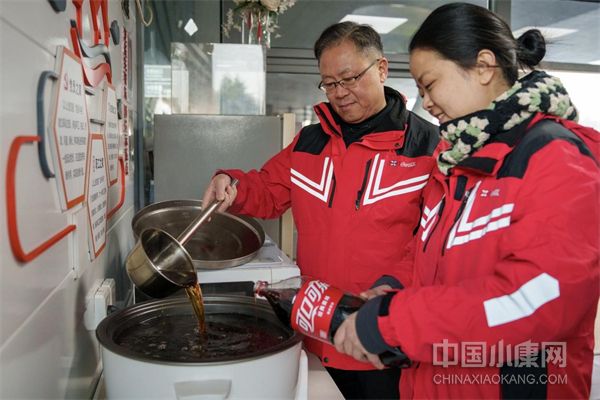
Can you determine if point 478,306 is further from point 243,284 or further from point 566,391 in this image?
point 243,284

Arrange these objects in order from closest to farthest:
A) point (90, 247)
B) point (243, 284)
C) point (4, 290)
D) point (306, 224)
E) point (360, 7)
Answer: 1. point (4, 290)
2. point (90, 247)
3. point (243, 284)
4. point (306, 224)
5. point (360, 7)

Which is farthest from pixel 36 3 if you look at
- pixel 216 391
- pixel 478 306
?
pixel 478 306

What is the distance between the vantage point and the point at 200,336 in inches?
46.8

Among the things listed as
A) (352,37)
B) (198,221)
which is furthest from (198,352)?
(352,37)

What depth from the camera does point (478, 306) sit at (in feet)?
2.93

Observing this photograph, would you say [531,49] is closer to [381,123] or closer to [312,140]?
[381,123]

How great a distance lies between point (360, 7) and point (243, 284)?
9.51 ft

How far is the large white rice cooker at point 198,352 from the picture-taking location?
894mm

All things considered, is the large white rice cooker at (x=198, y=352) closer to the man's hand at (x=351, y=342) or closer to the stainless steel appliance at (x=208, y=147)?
the man's hand at (x=351, y=342)

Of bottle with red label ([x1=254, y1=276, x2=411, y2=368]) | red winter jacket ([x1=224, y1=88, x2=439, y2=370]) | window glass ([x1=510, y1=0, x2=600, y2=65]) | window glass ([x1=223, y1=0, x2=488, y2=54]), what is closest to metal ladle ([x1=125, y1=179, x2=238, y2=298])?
bottle with red label ([x1=254, y1=276, x2=411, y2=368])

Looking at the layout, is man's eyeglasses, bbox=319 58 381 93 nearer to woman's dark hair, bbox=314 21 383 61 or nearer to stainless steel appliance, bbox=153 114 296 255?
woman's dark hair, bbox=314 21 383 61

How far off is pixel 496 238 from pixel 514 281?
11cm

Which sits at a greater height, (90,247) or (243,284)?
(90,247)

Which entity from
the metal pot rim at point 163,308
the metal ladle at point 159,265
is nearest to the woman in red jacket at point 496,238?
the metal pot rim at point 163,308
